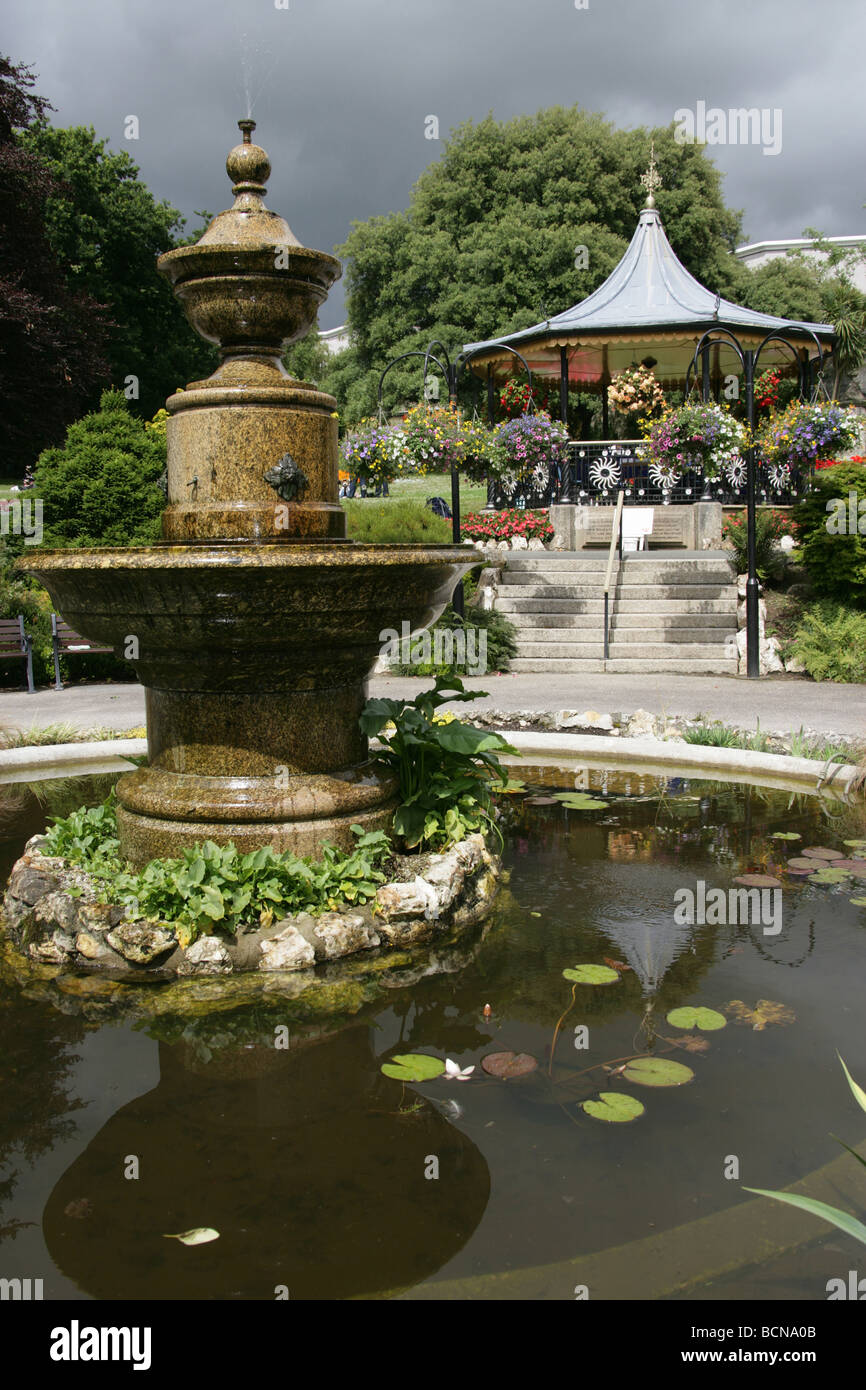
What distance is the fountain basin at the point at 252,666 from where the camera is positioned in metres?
3.59

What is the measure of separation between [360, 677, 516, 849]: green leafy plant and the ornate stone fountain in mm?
129

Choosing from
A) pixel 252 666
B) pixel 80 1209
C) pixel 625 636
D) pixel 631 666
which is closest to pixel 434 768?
pixel 252 666

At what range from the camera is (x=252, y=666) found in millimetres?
3918

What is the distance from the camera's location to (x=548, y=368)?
88.4 feet

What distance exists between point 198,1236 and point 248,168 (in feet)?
14.6

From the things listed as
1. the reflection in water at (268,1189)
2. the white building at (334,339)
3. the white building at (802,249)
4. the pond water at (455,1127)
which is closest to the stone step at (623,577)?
the pond water at (455,1127)

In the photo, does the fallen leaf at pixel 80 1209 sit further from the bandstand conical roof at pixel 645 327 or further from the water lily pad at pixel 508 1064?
the bandstand conical roof at pixel 645 327

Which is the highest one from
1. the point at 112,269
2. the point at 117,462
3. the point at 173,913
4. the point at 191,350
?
the point at 112,269

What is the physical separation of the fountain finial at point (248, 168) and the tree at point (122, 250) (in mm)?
32382

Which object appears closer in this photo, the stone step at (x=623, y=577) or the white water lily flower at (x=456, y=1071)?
the white water lily flower at (x=456, y=1071)

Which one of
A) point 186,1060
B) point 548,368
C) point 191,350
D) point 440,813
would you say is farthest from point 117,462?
point 191,350
